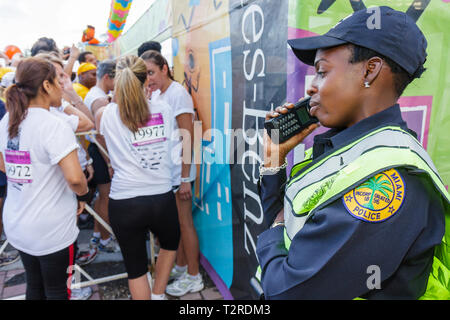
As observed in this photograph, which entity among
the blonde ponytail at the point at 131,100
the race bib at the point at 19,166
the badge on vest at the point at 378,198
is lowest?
the race bib at the point at 19,166

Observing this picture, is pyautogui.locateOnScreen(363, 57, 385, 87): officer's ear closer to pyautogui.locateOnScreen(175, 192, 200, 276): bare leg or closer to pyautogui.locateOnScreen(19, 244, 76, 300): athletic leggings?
pyautogui.locateOnScreen(19, 244, 76, 300): athletic leggings

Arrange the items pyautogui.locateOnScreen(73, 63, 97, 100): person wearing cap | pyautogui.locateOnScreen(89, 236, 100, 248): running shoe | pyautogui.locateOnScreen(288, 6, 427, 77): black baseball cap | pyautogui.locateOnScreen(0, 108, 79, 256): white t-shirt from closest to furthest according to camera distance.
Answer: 1. pyautogui.locateOnScreen(288, 6, 427, 77): black baseball cap
2. pyautogui.locateOnScreen(0, 108, 79, 256): white t-shirt
3. pyautogui.locateOnScreen(89, 236, 100, 248): running shoe
4. pyautogui.locateOnScreen(73, 63, 97, 100): person wearing cap

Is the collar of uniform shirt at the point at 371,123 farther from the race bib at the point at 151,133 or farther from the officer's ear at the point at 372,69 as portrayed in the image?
the race bib at the point at 151,133

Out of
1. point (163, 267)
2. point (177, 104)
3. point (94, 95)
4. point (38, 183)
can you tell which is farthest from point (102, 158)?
point (38, 183)

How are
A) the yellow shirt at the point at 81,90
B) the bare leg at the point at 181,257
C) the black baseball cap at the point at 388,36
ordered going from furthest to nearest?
the yellow shirt at the point at 81,90 → the bare leg at the point at 181,257 → the black baseball cap at the point at 388,36

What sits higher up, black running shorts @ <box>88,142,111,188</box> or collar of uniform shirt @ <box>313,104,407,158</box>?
collar of uniform shirt @ <box>313,104,407,158</box>

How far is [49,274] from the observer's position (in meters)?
1.83

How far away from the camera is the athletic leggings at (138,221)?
6.72ft

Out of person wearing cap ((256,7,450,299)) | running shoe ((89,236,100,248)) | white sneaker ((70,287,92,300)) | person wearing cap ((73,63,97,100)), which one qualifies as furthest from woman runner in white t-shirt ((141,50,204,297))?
person wearing cap ((256,7,450,299))

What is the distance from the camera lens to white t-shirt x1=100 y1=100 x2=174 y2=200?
202cm

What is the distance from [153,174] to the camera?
209cm

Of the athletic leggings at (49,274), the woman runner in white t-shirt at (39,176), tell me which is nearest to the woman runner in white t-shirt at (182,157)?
the woman runner in white t-shirt at (39,176)

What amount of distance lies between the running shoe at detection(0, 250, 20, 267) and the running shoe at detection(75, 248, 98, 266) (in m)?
0.70
